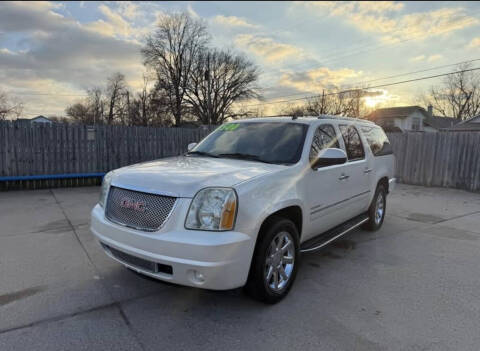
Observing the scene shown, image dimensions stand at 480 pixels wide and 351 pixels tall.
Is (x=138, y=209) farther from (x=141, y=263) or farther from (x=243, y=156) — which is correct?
(x=243, y=156)

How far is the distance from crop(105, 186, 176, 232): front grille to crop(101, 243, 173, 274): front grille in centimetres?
27

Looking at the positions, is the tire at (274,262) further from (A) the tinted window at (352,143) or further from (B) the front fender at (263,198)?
(A) the tinted window at (352,143)

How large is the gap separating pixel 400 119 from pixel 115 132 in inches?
1533

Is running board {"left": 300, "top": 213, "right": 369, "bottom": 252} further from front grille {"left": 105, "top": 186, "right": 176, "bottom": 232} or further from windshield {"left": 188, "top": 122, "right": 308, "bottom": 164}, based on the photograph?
front grille {"left": 105, "top": 186, "right": 176, "bottom": 232}

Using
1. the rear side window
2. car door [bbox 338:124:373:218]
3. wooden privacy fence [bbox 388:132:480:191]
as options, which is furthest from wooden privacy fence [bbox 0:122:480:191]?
car door [bbox 338:124:373:218]

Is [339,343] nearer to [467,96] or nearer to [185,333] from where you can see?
[185,333]

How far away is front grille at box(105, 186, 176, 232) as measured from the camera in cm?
262

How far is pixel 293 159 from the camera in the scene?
3.45 meters

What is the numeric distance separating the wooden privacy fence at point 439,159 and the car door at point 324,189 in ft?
28.3

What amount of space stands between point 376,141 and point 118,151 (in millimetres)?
8752

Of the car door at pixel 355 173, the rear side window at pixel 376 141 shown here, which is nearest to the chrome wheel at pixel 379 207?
the car door at pixel 355 173

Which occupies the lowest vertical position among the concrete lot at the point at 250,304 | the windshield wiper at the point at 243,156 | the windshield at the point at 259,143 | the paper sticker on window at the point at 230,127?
the concrete lot at the point at 250,304

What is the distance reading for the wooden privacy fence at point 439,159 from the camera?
10.3 m

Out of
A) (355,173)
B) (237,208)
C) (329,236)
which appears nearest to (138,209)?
(237,208)
